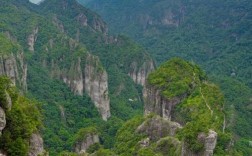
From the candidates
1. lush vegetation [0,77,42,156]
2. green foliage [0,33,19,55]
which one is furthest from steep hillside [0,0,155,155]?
lush vegetation [0,77,42,156]

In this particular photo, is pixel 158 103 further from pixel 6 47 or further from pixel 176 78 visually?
pixel 6 47

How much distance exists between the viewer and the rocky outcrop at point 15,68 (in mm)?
103325

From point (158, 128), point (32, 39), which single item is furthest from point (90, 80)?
point (158, 128)

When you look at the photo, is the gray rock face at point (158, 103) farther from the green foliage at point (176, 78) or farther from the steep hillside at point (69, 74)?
the steep hillside at point (69, 74)

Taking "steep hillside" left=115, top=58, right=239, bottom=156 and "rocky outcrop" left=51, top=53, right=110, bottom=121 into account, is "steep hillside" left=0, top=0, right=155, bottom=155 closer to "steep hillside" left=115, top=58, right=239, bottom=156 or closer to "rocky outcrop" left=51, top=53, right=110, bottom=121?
"rocky outcrop" left=51, top=53, right=110, bottom=121

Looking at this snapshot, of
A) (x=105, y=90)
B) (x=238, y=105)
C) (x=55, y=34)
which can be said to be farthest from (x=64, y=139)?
(x=55, y=34)

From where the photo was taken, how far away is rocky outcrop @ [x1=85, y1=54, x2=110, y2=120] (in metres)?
126

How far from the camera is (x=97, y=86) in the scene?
127750 mm

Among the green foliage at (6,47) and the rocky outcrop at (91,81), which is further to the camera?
the rocky outcrop at (91,81)

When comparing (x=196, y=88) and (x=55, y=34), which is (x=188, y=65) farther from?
(x=55, y=34)

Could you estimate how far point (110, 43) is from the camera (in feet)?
620

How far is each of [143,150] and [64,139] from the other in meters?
44.9

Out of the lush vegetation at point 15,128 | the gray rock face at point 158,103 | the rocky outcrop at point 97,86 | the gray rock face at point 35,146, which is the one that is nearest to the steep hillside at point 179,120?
the gray rock face at point 158,103

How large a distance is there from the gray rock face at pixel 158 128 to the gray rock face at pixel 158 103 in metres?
6.19
